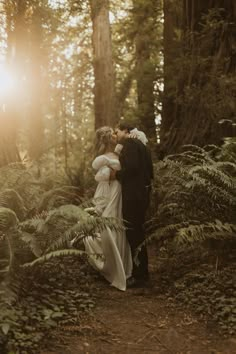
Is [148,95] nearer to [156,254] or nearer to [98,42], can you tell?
[98,42]

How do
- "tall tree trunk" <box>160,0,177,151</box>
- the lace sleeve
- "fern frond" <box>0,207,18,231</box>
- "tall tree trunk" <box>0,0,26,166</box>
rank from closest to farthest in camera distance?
"fern frond" <box>0,207,18,231</box> → the lace sleeve → "tall tree trunk" <box>0,0,26,166</box> → "tall tree trunk" <box>160,0,177,151</box>

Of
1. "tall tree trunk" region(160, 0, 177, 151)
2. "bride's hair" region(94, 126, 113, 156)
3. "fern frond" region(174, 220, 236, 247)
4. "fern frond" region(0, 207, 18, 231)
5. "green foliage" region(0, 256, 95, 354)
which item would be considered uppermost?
"tall tree trunk" region(160, 0, 177, 151)

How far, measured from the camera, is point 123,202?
21.8 ft

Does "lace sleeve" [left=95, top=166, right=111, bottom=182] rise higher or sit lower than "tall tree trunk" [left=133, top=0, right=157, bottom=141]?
lower

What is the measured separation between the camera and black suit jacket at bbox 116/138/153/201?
6.58 meters

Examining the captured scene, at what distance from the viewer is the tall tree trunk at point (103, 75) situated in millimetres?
13773

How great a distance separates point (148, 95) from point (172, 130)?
2004mm

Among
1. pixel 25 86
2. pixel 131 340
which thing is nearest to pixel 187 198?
pixel 131 340

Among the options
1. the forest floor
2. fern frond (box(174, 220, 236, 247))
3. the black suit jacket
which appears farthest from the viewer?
the black suit jacket

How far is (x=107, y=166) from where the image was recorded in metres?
6.77

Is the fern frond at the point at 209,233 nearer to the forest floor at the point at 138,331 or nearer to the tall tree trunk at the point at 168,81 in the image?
the forest floor at the point at 138,331

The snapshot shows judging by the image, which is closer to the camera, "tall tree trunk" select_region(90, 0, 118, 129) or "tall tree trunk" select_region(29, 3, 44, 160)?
"tall tree trunk" select_region(90, 0, 118, 129)

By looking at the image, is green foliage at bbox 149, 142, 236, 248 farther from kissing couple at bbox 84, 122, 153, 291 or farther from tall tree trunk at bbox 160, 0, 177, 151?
tall tree trunk at bbox 160, 0, 177, 151

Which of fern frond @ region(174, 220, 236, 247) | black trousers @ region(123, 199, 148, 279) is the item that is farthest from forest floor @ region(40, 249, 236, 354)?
fern frond @ region(174, 220, 236, 247)
